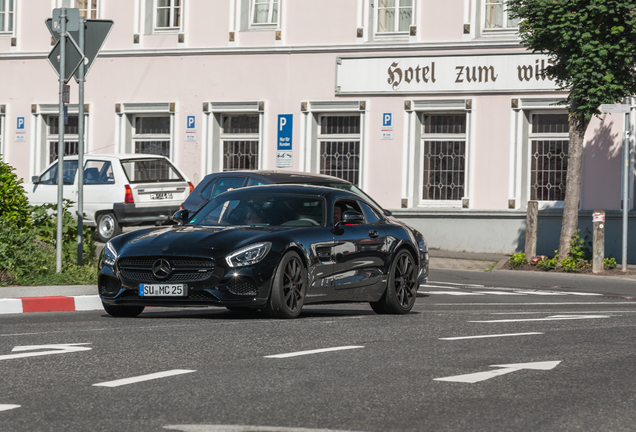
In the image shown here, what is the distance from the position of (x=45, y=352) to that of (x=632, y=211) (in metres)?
19.3

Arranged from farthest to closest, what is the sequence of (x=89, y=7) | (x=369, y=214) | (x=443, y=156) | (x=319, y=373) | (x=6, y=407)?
(x=89, y=7) → (x=443, y=156) → (x=369, y=214) → (x=319, y=373) → (x=6, y=407)

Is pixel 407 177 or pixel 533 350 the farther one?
pixel 407 177

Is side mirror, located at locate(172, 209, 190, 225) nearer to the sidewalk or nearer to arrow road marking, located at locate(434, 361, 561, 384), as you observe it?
the sidewalk

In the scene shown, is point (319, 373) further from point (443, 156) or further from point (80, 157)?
point (443, 156)

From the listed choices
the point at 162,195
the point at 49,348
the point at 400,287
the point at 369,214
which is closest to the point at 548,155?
the point at 162,195

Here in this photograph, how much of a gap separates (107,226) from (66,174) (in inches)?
80.1

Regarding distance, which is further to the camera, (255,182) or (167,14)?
(167,14)

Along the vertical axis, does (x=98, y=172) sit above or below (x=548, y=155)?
below

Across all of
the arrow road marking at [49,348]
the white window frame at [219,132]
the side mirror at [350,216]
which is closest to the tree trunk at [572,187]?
the white window frame at [219,132]

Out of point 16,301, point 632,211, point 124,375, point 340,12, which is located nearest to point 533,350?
point 124,375

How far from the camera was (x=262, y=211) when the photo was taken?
39.5ft

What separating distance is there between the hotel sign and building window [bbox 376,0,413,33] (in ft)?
2.53

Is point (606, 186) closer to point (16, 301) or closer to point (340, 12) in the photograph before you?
point (340, 12)

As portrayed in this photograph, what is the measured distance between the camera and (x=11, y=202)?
615 inches
